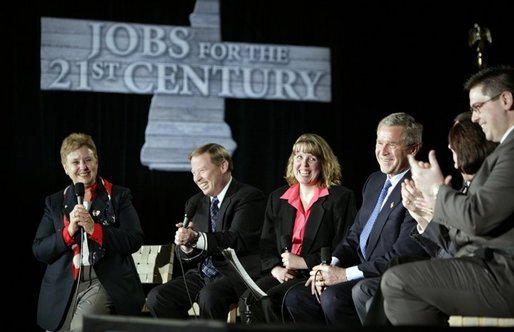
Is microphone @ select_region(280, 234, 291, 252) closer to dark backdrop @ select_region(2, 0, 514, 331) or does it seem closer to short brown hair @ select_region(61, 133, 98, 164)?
short brown hair @ select_region(61, 133, 98, 164)

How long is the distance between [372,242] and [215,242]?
0.99 m

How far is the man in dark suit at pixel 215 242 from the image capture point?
173 inches

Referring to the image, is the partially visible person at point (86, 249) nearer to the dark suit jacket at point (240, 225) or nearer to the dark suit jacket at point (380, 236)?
the dark suit jacket at point (240, 225)

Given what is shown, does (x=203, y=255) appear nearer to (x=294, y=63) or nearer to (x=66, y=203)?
(x=66, y=203)

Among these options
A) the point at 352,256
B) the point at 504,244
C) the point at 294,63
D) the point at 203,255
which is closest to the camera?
the point at 504,244

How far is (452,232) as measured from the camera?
3.02 meters

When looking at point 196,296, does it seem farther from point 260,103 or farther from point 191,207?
point 260,103

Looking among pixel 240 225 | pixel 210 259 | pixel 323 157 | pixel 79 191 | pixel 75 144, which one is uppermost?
pixel 75 144

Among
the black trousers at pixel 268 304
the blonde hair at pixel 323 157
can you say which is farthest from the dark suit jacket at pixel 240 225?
the blonde hair at pixel 323 157

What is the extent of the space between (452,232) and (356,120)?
3.73 metres

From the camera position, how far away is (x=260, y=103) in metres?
6.47

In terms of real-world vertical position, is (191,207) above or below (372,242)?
above

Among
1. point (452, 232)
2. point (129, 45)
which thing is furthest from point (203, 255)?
point (129, 45)

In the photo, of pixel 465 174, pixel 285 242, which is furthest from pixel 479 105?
pixel 285 242
